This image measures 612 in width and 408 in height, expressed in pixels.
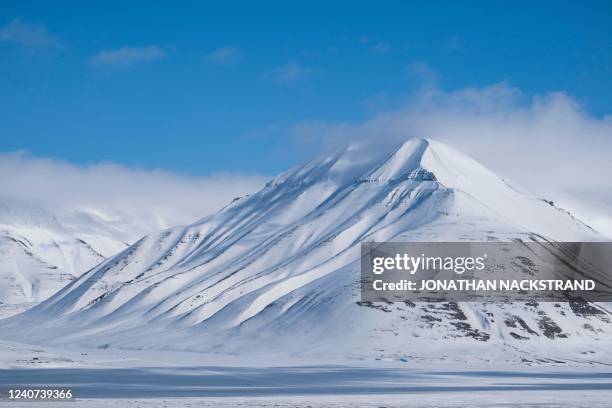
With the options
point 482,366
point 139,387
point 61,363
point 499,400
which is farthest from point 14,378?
point 482,366

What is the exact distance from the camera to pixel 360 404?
7919 cm

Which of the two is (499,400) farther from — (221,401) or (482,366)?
(482,366)

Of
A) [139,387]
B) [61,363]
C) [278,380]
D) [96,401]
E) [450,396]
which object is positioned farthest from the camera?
[61,363]

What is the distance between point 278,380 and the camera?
115 metres

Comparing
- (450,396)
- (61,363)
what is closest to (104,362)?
(61,363)

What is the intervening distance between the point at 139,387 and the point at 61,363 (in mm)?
34501

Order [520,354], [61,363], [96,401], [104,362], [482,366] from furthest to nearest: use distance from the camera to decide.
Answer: [520,354], [482,366], [104,362], [61,363], [96,401]

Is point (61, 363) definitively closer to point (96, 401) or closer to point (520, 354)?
point (96, 401)

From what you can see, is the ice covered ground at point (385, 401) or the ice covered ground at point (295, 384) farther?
the ice covered ground at point (295, 384)

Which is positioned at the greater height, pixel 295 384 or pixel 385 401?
pixel 295 384

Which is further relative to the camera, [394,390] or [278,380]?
[278,380]

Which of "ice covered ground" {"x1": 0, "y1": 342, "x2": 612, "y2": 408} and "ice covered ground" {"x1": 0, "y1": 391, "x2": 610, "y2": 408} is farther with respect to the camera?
"ice covered ground" {"x1": 0, "y1": 342, "x2": 612, "y2": 408}

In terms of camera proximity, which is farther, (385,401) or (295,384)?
(295,384)

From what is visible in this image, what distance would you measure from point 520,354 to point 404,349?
23918 millimetres
